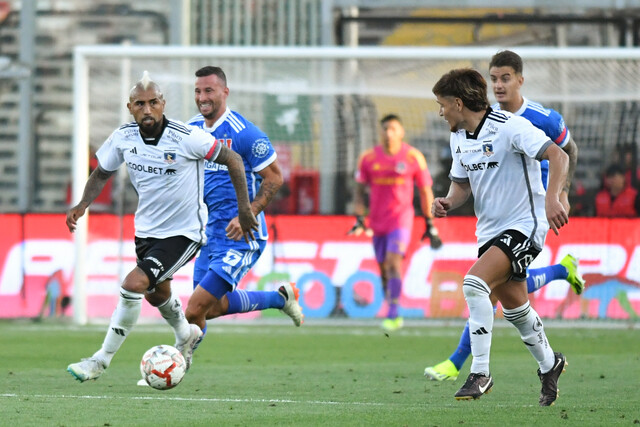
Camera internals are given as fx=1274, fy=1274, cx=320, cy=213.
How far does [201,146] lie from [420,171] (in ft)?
20.2

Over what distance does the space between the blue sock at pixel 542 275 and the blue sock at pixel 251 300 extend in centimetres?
188

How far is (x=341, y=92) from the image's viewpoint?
15484mm

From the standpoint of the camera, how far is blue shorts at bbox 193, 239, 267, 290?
885 cm

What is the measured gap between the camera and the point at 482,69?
15.5m

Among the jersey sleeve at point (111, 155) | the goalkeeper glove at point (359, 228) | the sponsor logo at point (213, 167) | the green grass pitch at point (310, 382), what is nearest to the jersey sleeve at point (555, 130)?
the green grass pitch at point (310, 382)

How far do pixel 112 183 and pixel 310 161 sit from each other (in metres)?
2.41

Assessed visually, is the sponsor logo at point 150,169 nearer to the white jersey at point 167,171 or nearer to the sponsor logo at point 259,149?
the white jersey at point 167,171

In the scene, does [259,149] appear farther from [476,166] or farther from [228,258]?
[476,166]

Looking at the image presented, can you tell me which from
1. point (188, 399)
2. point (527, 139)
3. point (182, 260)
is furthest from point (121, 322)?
point (527, 139)

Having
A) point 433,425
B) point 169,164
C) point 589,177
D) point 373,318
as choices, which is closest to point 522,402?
point 433,425

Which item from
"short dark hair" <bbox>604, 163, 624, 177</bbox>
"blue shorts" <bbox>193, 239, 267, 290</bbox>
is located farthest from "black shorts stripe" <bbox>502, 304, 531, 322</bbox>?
"short dark hair" <bbox>604, 163, 624, 177</bbox>

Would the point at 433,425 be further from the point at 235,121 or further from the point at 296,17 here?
the point at 296,17

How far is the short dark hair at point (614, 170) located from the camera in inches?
605

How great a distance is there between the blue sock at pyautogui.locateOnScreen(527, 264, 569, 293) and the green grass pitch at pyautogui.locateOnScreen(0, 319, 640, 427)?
0.68 m
